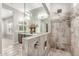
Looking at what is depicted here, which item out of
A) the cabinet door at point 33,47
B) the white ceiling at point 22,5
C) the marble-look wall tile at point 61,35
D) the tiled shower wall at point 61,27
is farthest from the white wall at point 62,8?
the cabinet door at point 33,47

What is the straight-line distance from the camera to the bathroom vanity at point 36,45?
5.58ft

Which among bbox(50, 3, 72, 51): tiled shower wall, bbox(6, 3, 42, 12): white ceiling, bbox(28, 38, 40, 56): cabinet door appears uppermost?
bbox(6, 3, 42, 12): white ceiling

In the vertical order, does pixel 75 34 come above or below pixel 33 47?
above

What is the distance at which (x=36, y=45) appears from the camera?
5.75ft

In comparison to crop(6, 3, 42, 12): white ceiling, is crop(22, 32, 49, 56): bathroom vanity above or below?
below

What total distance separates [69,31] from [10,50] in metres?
1.07

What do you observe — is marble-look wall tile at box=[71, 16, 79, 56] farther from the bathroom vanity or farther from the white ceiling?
the white ceiling

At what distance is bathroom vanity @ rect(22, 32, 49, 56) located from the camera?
1.70 m

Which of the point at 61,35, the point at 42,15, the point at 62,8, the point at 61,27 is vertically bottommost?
the point at 61,35

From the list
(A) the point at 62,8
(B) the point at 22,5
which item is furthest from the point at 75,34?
(B) the point at 22,5

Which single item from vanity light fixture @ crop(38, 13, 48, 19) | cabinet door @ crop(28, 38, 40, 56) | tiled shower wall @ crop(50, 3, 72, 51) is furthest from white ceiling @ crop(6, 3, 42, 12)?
cabinet door @ crop(28, 38, 40, 56)

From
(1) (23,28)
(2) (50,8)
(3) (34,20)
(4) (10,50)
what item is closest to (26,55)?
(4) (10,50)

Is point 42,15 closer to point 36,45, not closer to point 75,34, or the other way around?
point 36,45

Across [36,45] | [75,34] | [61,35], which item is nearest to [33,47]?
[36,45]
